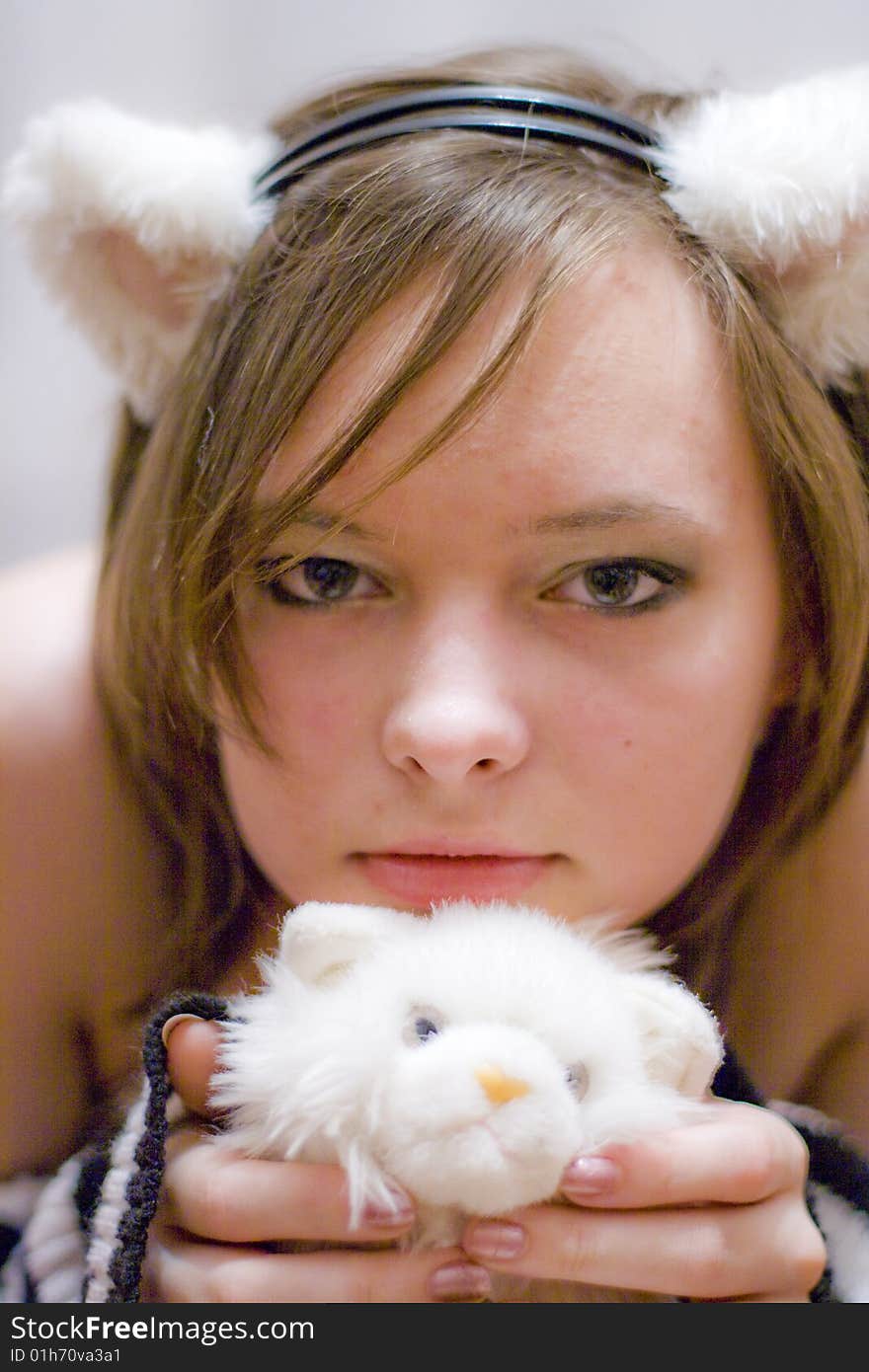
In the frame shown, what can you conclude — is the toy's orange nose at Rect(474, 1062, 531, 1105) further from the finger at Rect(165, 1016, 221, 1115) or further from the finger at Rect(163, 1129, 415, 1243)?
the finger at Rect(165, 1016, 221, 1115)

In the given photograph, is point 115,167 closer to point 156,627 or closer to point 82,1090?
point 156,627

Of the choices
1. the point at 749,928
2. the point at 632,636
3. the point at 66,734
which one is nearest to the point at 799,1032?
the point at 749,928

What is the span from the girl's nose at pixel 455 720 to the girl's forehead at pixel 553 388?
112 millimetres

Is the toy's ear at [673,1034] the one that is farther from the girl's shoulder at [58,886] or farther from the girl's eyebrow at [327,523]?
the girl's shoulder at [58,886]

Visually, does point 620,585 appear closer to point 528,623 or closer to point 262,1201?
point 528,623

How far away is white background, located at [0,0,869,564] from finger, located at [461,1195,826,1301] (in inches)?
37.9

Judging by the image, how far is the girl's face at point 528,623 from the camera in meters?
0.68

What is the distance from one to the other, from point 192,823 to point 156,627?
0.21 metres

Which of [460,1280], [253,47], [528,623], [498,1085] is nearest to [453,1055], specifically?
[498,1085]

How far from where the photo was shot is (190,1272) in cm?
64

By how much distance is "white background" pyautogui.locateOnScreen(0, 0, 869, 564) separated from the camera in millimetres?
1254

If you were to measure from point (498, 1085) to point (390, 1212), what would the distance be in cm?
10

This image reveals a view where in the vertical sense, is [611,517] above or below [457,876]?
above

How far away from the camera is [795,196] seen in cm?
77
